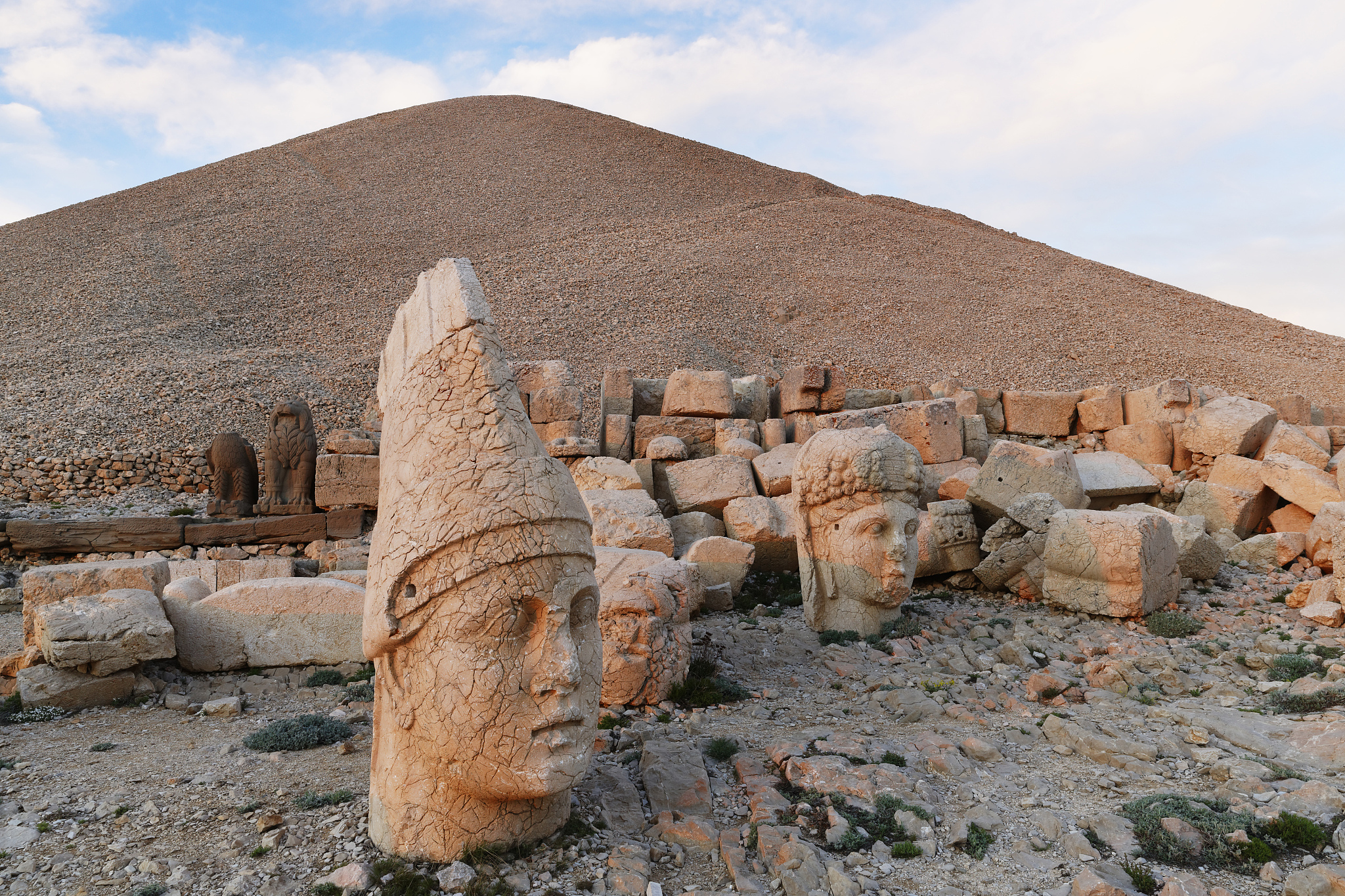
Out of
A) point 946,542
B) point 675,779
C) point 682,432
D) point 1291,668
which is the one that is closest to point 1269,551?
point 946,542

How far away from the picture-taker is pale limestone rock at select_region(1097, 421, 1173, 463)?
1123 centimetres

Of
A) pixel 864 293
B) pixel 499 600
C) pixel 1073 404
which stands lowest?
pixel 499 600

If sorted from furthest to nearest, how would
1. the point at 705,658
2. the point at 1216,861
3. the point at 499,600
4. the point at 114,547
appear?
1. the point at 114,547
2. the point at 705,658
3. the point at 1216,861
4. the point at 499,600

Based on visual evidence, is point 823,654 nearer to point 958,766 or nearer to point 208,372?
point 958,766

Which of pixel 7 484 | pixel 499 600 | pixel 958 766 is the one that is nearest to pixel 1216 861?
pixel 958 766

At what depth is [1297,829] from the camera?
3324 millimetres

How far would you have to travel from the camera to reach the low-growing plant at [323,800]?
3576mm

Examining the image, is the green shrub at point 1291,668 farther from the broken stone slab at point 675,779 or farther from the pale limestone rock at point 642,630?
the broken stone slab at point 675,779

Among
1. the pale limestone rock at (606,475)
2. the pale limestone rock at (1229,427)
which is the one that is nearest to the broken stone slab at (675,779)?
the pale limestone rock at (606,475)

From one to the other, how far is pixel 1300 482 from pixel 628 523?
24.5 feet

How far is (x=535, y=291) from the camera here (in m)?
25.7

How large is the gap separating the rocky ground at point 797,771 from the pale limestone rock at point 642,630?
188 mm

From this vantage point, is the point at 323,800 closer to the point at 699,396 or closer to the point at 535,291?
the point at 699,396

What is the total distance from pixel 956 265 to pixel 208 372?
2386 centimetres
